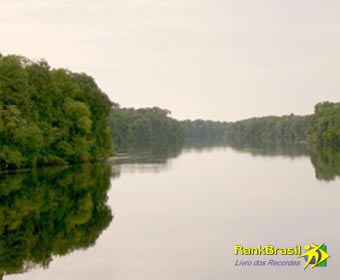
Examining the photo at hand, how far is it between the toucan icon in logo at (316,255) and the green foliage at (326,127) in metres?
95.7

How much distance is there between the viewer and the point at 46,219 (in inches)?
1033

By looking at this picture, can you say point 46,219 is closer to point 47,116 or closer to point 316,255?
point 316,255

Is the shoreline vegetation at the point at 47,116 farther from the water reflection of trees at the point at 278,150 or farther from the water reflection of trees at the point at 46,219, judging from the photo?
the water reflection of trees at the point at 278,150

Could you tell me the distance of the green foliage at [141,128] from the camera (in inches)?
5876

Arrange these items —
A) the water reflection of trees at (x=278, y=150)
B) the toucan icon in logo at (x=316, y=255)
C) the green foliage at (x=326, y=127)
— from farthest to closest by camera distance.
Result: the green foliage at (x=326, y=127), the water reflection of trees at (x=278, y=150), the toucan icon in logo at (x=316, y=255)

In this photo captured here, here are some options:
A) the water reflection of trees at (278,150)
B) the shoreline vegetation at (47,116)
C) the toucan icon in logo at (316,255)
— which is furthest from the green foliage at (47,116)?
the toucan icon in logo at (316,255)

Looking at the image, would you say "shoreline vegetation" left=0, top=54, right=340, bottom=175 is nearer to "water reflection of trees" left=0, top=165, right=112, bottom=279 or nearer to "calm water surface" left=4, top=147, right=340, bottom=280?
"water reflection of trees" left=0, top=165, right=112, bottom=279

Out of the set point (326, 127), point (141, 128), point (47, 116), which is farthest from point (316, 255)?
point (141, 128)

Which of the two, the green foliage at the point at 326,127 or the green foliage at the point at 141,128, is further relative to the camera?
the green foliage at the point at 141,128

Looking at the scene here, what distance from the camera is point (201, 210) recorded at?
95.0ft

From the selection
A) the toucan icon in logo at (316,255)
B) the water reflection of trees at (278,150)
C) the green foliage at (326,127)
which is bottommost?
the toucan icon in logo at (316,255)

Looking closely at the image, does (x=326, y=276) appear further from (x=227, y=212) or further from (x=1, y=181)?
(x=1, y=181)

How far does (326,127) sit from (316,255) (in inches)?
4430

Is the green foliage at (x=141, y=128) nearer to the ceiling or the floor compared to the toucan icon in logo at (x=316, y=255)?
nearer to the ceiling
